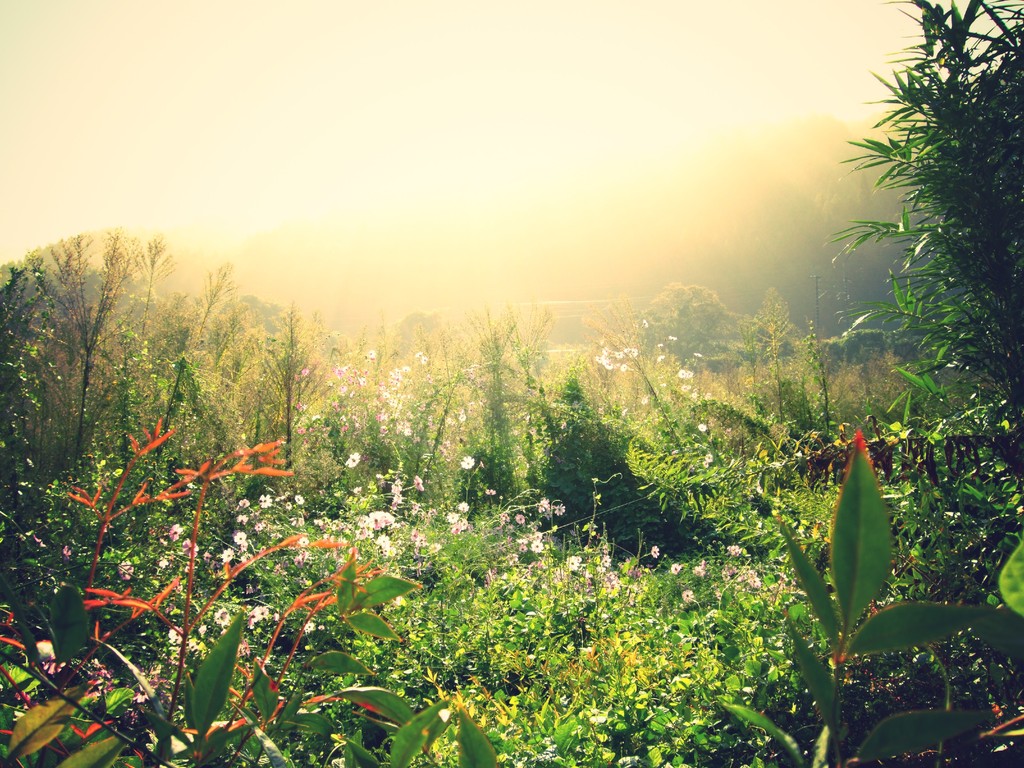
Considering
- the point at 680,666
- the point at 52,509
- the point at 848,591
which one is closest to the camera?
the point at 848,591

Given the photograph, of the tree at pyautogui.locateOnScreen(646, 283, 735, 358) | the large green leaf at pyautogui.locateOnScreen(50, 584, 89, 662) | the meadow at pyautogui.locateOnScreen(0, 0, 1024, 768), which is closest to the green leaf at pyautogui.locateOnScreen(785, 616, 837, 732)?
the meadow at pyautogui.locateOnScreen(0, 0, 1024, 768)

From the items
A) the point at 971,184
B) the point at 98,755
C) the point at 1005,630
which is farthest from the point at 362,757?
the point at 971,184

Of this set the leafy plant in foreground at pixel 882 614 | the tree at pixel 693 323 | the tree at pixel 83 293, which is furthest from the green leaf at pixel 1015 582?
the tree at pixel 693 323

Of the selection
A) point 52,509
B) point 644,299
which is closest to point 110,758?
point 52,509

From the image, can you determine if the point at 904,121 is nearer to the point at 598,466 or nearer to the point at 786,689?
the point at 786,689

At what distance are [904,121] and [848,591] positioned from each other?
2014 millimetres

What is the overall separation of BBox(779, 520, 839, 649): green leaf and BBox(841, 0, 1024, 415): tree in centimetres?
158

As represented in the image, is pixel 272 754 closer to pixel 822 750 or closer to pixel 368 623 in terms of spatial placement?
pixel 368 623

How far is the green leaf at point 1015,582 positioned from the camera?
306 millimetres

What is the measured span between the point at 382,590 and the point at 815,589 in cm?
30

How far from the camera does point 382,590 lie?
0.49 m

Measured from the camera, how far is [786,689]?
67.0 inches

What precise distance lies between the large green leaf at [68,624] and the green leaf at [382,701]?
0.57ft

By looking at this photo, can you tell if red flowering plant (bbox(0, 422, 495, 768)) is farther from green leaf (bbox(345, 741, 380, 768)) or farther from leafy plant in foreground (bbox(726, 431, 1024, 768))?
leafy plant in foreground (bbox(726, 431, 1024, 768))
